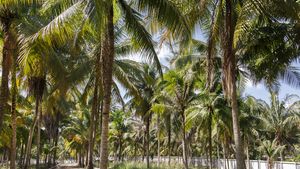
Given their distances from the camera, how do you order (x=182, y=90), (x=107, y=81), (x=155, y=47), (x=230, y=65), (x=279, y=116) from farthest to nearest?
1. (x=279, y=116)
2. (x=182, y=90)
3. (x=155, y=47)
4. (x=230, y=65)
5. (x=107, y=81)

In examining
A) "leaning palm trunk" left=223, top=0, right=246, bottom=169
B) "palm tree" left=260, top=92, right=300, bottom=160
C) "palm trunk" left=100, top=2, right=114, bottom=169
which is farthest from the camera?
"palm tree" left=260, top=92, right=300, bottom=160

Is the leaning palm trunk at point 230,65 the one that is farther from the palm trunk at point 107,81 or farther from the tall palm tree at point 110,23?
the palm trunk at point 107,81

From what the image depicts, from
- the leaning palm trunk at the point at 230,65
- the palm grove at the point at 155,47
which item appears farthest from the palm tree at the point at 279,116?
the leaning palm trunk at the point at 230,65

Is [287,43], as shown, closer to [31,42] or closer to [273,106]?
[31,42]

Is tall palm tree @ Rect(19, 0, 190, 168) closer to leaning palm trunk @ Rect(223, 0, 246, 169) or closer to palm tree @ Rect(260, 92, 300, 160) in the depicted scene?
leaning palm trunk @ Rect(223, 0, 246, 169)

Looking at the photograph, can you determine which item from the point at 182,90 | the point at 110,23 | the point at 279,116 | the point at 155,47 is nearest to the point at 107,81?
the point at 110,23

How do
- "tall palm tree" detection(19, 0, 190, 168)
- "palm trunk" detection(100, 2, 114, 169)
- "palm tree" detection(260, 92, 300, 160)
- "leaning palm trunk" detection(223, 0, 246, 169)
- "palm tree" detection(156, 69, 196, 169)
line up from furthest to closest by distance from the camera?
"palm tree" detection(260, 92, 300, 160) < "palm tree" detection(156, 69, 196, 169) < "leaning palm trunk" detection(223, 0, 246, 169) < "palm trunk" detection(100, 2, 114, 169) < "tall palm tree" detection(19, 0, 190, 168)

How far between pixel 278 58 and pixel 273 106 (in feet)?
80.9

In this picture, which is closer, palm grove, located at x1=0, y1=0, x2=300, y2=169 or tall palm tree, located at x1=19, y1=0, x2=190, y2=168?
tall palm tree, located at x1=19, y1=0, x2=190, y2=168

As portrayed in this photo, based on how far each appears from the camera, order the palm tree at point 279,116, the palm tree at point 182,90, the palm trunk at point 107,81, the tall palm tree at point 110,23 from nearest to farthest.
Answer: the tall palm tree at point 110,23, the palm trunk at point 107,81, the palm tree at point 182,90, the palm tree at point 279,116

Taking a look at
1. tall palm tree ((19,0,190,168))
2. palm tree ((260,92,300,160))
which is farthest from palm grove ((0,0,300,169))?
palm tree ((260,92,300,160))

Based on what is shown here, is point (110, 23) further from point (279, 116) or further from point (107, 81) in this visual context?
point (279, 116)

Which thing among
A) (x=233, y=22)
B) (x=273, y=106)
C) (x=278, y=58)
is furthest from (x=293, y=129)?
(x=233, y=22)

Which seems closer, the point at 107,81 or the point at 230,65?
the point at 107,81
